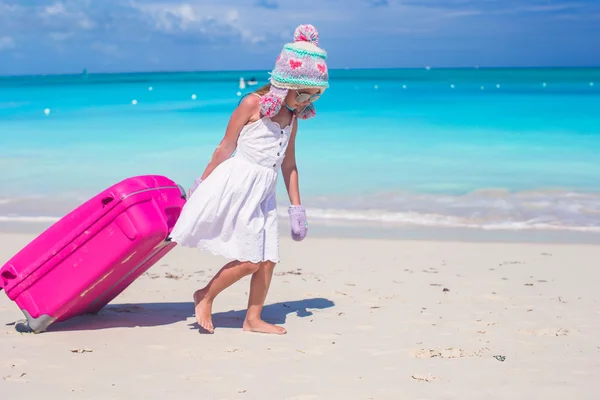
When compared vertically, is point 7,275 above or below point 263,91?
below

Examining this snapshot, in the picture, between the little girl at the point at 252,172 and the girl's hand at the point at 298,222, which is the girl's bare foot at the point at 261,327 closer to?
the little girl at the point at 252,172

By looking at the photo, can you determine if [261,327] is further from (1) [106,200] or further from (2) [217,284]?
(1) [106,200]

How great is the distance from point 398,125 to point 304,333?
694 inches

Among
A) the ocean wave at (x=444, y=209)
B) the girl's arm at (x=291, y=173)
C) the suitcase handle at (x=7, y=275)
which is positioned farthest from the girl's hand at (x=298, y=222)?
the ocean wave at (x=444, y=209)

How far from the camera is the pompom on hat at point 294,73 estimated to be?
3.80m

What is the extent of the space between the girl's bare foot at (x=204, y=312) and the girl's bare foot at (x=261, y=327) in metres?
0.18

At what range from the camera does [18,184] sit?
10.9m

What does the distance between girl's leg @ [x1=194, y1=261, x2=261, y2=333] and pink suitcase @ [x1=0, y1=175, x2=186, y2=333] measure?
33cm

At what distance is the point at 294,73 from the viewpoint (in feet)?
12.5

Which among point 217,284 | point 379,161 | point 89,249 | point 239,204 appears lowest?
point 379,161

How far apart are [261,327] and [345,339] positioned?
1.43ft

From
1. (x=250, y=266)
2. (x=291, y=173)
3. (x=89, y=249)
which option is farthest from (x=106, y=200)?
(x=291, y=173)

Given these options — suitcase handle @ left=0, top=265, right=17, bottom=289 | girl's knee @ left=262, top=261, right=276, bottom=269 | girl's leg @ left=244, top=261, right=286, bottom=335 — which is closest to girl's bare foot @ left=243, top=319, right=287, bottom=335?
girl's leg @ left=244, top=261, right=286, bottom=335

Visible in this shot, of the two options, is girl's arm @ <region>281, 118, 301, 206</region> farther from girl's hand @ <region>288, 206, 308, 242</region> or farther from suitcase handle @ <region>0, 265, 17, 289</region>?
suitcase handle @ <region>0, 265, 17, 289</region>
